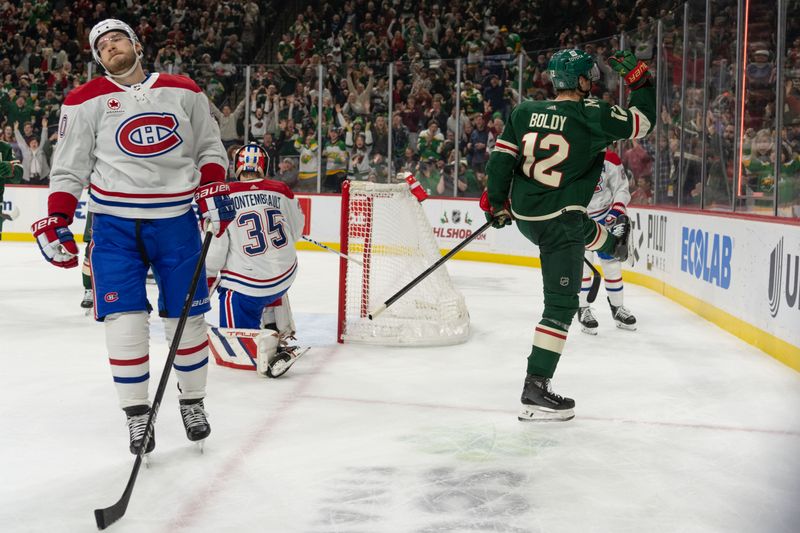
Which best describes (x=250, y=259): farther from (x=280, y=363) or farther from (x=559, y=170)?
(x=559, y=170)

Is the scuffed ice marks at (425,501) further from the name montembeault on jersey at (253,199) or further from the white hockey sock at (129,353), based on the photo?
the name montembeault on jersey at (253,199)

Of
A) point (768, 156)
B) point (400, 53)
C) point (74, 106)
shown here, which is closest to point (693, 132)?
point (768, 156)

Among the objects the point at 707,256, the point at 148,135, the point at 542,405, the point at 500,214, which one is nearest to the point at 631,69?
the point at 500,214

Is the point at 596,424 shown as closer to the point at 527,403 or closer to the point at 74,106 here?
the point at 527,403

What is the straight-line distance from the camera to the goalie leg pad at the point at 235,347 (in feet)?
12.6

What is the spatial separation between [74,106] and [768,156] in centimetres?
408

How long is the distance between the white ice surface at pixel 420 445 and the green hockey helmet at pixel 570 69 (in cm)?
125

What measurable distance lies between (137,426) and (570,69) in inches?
76.3

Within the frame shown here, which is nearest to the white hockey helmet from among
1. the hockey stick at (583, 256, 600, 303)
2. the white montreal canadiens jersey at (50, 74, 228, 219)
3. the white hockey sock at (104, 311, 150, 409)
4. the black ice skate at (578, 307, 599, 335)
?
the white montreal canadiens jersey at (50, 74, 228, 219)

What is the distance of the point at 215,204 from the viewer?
8.64 feet

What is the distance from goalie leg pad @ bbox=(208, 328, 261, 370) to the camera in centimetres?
383

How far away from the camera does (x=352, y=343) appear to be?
4.70m

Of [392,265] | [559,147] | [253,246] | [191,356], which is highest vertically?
[559,147]

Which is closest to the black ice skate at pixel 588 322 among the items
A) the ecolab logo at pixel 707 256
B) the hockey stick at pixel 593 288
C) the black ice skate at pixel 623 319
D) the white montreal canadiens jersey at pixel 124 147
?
the hockey stick at pixel 593 288
